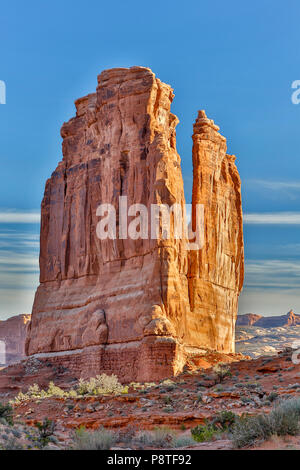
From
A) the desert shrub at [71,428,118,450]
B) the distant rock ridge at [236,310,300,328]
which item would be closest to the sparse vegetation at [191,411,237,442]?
the desert shrub at [71,428,118,450]

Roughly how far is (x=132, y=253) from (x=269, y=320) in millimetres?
98145

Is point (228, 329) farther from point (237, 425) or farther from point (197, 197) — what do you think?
point (237, 425)

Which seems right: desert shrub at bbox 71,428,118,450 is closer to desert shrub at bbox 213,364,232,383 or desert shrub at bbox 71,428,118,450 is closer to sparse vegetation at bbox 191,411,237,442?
sparse vegetation at bbox 191,411,237,442

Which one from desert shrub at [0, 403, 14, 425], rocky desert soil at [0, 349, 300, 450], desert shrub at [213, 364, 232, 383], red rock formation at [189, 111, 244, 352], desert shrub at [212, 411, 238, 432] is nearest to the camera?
rocky desert soil at [0, 349, 300, 450]

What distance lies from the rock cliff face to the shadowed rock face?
183 feet

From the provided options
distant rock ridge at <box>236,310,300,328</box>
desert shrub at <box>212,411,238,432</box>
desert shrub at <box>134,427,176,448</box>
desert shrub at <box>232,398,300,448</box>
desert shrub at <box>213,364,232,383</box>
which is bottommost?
desert shrub at <box>134,427,176,448</box>

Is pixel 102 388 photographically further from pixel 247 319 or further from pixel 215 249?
pixel 247 319

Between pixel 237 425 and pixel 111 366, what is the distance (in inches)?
1054

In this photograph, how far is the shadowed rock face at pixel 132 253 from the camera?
1772 inches

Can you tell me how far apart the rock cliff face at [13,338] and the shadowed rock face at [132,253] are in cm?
5571

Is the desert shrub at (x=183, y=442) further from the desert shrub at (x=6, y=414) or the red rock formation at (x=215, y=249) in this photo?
the red rock formation at (x=215, y=249)

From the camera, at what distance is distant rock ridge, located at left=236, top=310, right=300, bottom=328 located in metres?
137

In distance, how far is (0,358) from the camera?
363ft
